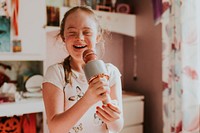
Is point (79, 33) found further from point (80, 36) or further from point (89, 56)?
point (89, 56)

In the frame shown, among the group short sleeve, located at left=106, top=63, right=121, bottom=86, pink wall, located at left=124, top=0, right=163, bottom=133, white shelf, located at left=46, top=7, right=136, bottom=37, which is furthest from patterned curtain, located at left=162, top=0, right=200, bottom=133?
short sleeve, located at left=106, top=63, right=121, bottom=86

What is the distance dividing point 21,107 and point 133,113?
3.20 ft

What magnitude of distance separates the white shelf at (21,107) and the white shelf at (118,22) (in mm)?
875

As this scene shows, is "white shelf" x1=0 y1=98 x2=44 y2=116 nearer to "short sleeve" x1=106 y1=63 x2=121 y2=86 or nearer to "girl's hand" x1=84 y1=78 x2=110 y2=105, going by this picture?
"short sleeve" x1=106 y1=63 x2=121 y2=86

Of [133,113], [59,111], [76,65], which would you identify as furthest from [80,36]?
[133,113]

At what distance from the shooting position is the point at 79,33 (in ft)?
2.80

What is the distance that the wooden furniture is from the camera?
2252 mm

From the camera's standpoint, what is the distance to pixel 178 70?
6.70ft

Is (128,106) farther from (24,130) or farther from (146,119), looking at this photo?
(24,130)

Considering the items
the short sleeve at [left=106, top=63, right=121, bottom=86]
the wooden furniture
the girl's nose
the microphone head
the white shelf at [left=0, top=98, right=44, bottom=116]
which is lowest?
the wooden furniture

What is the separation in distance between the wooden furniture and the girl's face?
4.57ft

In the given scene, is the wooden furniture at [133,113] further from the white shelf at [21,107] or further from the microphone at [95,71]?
the microphone at [95,71]

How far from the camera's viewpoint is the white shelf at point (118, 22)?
2.36 meters

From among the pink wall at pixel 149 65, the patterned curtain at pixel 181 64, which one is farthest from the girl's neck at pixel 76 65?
the pink wall at pixel 149 65
